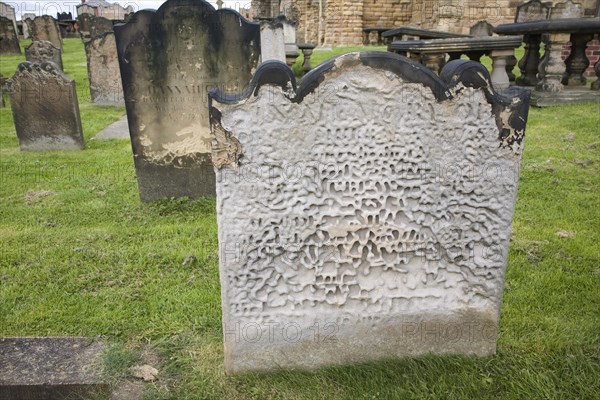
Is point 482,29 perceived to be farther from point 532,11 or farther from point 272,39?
point 272,39

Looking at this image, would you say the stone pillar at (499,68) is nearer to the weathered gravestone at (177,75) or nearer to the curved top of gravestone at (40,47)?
the weathered gravestone at (177,75)

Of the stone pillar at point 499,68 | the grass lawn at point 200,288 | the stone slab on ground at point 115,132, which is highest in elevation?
the stone pillar at point 499,68

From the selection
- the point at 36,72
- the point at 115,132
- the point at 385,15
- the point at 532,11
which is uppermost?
the point at 385,15

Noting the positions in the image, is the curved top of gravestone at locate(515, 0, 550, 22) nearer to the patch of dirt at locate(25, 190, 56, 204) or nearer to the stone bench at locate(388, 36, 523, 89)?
the stone bench at locate(388, 36, 523, 89)

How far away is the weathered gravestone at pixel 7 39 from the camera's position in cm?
1992

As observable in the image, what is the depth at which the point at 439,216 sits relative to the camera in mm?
2354

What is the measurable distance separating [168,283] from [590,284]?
2924mm

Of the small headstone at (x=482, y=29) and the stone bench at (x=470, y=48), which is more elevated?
the small headstone at (x=482, y=29)

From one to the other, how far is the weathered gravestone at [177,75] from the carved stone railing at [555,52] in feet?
20.0

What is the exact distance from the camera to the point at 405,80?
7.08 ft

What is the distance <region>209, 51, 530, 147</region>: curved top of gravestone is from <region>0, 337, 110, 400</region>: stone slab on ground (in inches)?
57.7

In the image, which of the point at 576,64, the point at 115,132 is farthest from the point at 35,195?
the point at 576,64

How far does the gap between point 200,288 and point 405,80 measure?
2057 mm

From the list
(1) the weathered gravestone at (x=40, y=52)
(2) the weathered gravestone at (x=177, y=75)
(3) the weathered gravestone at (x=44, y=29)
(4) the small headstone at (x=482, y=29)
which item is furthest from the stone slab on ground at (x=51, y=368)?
(3) the weathered gravestone at (x=44, y=29)
